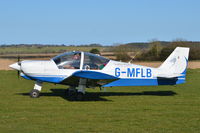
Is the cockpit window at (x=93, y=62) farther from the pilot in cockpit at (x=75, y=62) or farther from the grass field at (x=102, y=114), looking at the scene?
the grass field at (x=102, y=114)

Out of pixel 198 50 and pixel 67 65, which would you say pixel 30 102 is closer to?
pixel 67 65

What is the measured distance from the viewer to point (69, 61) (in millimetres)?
12273

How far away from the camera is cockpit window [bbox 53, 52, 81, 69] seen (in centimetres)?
1226

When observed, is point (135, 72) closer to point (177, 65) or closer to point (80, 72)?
point (177, 65)

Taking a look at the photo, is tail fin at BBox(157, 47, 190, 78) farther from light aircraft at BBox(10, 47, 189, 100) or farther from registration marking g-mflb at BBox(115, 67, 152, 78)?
registration marking g-mflb at BBox(115, 67, 152, 78)

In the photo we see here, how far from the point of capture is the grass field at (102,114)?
7672 mm

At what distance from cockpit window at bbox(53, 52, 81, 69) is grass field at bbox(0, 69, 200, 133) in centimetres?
122

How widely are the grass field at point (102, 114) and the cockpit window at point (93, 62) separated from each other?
3.86 ft

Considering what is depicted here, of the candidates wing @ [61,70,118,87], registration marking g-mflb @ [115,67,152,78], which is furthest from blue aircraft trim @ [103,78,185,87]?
wing @ [61,70,118,87]

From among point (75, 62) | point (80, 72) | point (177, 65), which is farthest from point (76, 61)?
point (177, 65)

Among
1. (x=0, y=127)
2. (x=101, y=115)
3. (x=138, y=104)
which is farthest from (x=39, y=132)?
(x=138, y=104)

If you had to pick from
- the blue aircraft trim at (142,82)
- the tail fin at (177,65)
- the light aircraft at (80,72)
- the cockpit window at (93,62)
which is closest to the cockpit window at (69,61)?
the light aircraft at (80,72)

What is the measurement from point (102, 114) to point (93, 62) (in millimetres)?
3376

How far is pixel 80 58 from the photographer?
40.1ft
